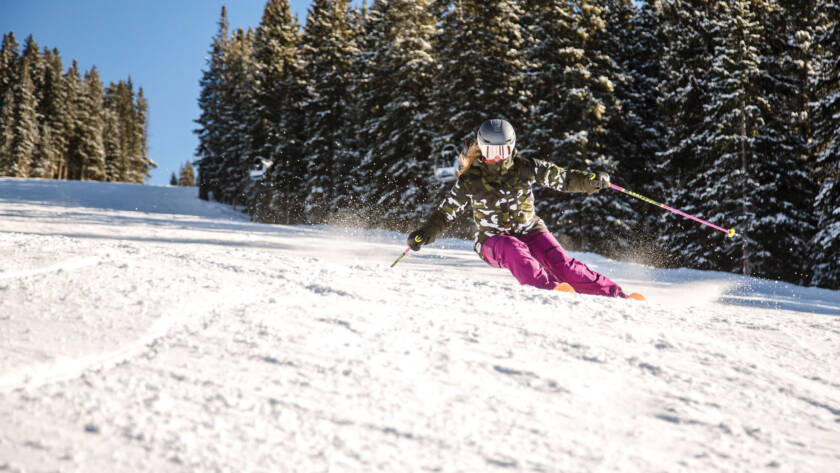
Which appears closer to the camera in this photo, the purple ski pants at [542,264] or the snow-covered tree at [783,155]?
the purple ski pants at [542,264]

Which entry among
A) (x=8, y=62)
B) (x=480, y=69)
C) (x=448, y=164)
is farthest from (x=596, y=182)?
(x=8, y=62)

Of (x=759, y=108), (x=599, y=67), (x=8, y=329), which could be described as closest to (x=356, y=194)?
(x=599, y=67)

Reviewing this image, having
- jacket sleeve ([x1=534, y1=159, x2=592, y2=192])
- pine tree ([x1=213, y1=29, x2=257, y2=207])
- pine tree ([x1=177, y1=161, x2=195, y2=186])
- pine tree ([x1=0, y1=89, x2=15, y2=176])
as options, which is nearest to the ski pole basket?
jacket sleeve ([x1=534, y1=159, x2=592, y2=192])

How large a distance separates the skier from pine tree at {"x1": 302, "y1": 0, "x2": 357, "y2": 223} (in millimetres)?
20646

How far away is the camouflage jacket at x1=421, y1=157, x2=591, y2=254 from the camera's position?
473 centimetres

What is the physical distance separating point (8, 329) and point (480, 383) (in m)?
2.16

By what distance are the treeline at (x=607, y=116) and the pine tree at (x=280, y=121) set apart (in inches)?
5.2

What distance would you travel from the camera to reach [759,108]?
1598cm

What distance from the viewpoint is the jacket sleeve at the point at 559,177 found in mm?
4855

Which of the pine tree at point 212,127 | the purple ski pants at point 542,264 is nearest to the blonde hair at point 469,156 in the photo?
the purple ski pants at point 542,264

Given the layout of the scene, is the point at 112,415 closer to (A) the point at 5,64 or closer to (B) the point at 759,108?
(B) the point at 759,108

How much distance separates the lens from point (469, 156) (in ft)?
15.5

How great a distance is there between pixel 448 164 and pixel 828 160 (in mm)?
10887

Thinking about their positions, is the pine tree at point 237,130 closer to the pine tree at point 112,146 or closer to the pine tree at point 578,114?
the pine tree at point 578,114
